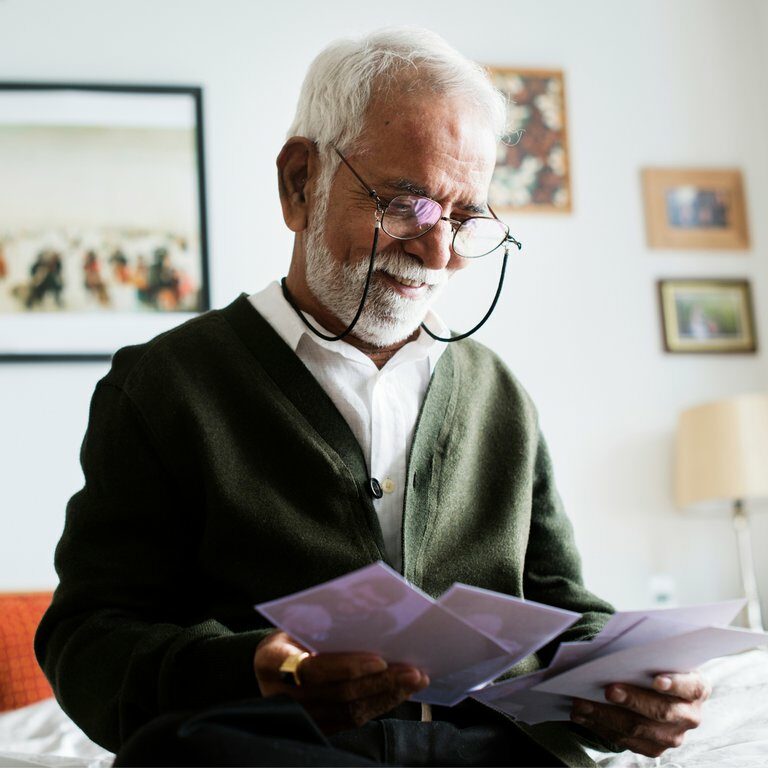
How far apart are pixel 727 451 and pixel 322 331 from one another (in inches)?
75.7

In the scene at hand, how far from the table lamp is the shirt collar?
1.76 metres

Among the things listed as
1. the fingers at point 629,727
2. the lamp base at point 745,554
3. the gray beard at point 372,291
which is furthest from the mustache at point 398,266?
the lamp base at point 745,554

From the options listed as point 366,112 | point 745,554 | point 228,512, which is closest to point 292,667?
point 228,512

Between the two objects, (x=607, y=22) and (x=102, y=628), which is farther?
(x=607, y=22)

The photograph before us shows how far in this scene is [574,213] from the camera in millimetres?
3299

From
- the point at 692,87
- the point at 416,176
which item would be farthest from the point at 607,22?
the point at 416,176

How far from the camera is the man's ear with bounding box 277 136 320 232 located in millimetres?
1419

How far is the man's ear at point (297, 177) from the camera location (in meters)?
1.42

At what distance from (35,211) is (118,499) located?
2041 millimetres

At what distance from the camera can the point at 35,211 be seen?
2.99 meters

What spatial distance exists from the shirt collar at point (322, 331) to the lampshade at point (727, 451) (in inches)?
69.3

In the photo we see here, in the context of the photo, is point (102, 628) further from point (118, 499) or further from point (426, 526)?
point (426, 526)

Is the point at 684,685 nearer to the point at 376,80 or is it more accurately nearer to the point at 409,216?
the point at 409,216

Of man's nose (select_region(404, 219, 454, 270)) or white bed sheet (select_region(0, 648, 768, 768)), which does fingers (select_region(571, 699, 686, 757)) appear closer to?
white bed sheet (select_region(0, 648, 768, 768))
